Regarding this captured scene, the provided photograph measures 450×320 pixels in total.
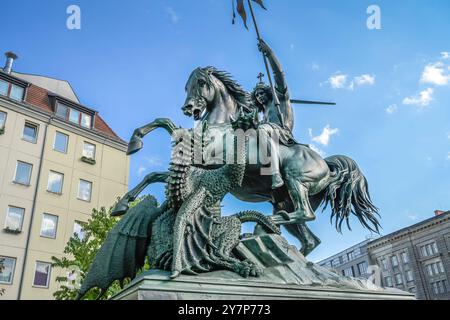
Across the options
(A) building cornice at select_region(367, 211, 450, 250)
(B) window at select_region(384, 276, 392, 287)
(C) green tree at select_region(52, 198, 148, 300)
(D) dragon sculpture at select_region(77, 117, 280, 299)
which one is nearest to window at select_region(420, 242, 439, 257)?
(A) building cornice at select_region(367, 211, 450, 250)

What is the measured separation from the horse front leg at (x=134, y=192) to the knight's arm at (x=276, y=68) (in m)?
3.03

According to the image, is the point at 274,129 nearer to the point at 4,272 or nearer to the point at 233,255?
the point at 233,255

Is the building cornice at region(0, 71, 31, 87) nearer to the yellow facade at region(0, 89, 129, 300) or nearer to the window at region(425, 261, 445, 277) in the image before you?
the yellow facade at region(0, 89, 129, 300)

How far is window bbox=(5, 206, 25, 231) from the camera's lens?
25.0 m

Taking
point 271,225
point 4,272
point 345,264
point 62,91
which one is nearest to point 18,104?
point 62,91

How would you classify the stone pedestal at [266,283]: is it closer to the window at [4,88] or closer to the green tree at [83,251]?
the green tree at [83,251]

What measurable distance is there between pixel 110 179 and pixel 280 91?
81.6ft

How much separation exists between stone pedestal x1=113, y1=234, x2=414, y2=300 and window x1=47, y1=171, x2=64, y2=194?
24.9m

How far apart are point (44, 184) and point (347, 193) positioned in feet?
78.5

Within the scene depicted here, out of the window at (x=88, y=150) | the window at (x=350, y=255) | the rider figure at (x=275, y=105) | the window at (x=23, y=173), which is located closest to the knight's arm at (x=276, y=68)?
the rider figure at (x=275, y=105)

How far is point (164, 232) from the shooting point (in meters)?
5.27

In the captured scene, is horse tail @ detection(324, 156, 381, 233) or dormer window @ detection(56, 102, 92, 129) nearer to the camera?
horse tail @ detection(324, 156, 381, 233)

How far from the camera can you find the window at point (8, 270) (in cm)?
2336

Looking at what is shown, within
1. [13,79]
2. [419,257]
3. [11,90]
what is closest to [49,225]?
[11,90]
